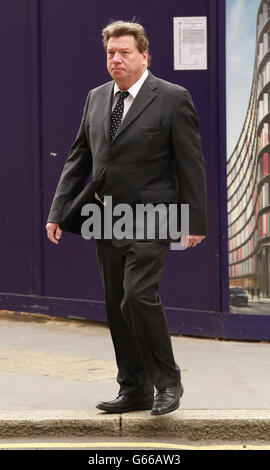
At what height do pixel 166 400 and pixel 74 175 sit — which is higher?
pixel 74 175

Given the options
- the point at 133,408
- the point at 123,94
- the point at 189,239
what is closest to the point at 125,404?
the point at 133,408

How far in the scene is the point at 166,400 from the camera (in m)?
5.25

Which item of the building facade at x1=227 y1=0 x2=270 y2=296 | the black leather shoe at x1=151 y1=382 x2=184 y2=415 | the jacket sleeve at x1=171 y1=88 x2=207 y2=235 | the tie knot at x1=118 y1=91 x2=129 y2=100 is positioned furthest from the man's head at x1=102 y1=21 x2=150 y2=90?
the building facade at x1=227 y1=0 x2=270 y2=296

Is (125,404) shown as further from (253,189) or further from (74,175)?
(253,189)

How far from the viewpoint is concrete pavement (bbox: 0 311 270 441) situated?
17.4ft

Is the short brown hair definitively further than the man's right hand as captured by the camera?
No

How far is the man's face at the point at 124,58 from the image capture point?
523 centimetres

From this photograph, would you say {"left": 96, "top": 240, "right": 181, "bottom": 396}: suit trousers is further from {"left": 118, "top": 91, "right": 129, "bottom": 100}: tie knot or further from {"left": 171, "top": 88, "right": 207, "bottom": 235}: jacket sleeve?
{"left": 118, "top": 91, "right": 129, "bottom": 100}: tie knot

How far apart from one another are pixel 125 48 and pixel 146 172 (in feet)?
2.14

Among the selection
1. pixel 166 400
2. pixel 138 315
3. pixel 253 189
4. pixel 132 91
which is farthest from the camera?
pixel 253 189

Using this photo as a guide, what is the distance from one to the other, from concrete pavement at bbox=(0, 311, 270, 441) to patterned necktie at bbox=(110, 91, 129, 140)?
153 cm

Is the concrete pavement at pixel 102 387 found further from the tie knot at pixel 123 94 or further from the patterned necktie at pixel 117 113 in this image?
the tie knot at pixel 123 94

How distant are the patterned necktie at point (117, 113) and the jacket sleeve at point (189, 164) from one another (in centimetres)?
31

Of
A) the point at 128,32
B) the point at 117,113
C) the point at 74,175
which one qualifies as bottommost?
the point at 74,175
